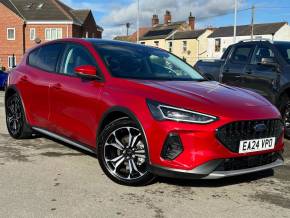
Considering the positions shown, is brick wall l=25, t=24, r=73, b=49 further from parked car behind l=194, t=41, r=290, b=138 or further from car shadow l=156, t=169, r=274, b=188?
car shadow l=156, t=169, r=274, b=188

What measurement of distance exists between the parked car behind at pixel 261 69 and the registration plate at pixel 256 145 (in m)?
2.96

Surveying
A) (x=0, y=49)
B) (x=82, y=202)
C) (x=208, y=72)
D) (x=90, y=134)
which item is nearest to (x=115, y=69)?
(x=90, y=134)

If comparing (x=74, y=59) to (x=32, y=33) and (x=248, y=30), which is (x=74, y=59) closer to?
(x=32, y=33)

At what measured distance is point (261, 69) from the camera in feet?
27.5

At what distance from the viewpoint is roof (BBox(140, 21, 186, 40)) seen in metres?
67.2

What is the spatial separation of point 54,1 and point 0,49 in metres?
8.58

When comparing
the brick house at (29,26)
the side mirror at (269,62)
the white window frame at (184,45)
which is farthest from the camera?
the white window frame at (184,45)

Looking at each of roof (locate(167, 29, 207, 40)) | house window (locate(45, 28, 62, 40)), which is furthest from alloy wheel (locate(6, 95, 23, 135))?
roof (locate(167, 29, 207, 40))

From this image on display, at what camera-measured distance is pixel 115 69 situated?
5359 millimetres

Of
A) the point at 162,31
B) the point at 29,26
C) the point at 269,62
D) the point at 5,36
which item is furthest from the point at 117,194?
the point at 162,31

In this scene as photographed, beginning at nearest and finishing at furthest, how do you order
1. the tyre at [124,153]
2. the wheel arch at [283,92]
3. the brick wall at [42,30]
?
1. the tyre at [124,153]
2. the wheel arch at [283,92]
3. the brick wall at [42,30]

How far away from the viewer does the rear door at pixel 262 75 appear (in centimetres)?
801

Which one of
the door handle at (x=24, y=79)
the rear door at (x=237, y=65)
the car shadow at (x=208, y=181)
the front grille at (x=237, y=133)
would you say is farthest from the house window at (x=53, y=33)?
the front grille at (x=237, y=133)

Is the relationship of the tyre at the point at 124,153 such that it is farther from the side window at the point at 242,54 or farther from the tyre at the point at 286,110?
the side window at the point at 242,54
